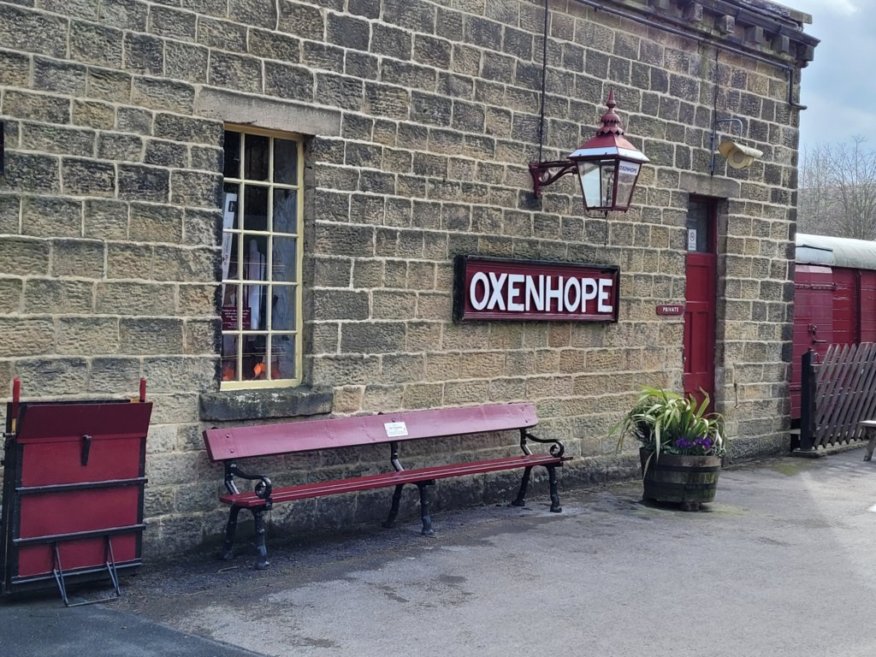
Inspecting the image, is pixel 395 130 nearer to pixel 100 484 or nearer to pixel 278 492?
pixel 278 492

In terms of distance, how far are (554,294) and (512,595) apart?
3870 mm

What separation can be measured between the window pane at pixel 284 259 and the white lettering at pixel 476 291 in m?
1.70

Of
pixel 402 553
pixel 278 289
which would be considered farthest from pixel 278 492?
pixel 278 289

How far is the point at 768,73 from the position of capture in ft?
41.5

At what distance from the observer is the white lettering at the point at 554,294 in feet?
32.5

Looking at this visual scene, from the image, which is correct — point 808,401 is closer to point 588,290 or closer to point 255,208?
point 588,290

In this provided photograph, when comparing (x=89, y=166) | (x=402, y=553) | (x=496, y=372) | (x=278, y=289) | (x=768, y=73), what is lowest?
(x=402, y=553)

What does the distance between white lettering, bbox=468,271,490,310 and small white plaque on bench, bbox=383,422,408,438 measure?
52.9 inches

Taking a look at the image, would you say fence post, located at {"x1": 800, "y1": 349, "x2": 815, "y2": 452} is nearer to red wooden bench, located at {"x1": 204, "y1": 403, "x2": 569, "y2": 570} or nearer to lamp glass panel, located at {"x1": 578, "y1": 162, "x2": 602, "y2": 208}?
red wooden bench, located at {"x1": 204, "y1": 403, "x2": 569, "y2": 570}

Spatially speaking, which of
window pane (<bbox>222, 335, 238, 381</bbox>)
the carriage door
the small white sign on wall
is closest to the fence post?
the carriage door

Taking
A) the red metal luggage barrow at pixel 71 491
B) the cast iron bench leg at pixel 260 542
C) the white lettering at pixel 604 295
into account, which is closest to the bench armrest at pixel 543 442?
the white lettering at pixel 604 295

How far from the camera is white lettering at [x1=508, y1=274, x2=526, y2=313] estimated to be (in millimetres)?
9570

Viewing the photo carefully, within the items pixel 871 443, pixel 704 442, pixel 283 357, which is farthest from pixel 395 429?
pixel 871 443

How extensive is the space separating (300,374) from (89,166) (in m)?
2.28
